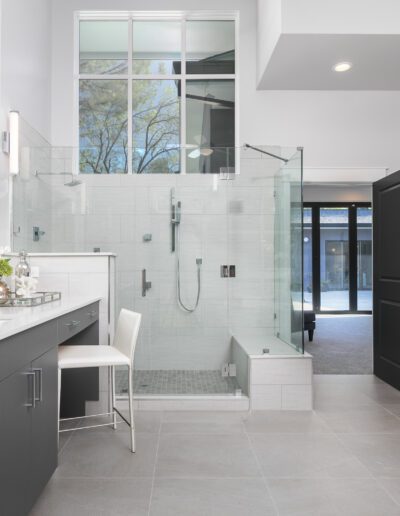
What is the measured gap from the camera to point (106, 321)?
3.29m

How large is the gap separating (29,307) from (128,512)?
1.07m

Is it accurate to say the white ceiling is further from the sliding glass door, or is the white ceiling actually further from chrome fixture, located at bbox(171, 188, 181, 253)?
the sliding glass door

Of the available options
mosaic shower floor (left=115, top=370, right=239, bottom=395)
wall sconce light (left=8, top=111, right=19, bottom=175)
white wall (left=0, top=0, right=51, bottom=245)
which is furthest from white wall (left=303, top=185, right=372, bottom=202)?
wall sconce light (left=8, top=111, right=19, bottom=175)

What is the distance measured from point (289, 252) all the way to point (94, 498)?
2376mm

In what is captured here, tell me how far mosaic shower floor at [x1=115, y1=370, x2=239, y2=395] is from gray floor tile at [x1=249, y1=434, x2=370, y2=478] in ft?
2.49

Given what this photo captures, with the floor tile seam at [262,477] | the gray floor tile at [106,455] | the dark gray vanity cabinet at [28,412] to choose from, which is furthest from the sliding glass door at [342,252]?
the dark gray vanity cabinet at [28,412]

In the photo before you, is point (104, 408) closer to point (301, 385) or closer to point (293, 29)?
point (301, 385)

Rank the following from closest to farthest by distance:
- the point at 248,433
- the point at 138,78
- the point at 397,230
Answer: the point at 248,433 < the point at 397,230 < the point at 138,78

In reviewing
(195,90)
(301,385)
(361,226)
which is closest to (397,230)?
(301,385)

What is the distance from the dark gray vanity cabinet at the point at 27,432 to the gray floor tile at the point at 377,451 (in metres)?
1.63

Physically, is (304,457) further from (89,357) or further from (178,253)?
(178,253)

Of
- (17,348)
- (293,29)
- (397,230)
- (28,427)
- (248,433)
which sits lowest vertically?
(248,433)

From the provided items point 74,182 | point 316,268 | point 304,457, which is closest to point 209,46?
point 74,182

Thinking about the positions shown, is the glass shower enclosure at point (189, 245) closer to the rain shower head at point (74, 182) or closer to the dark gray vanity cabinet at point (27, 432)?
the rain shower head at point (74, 182)
